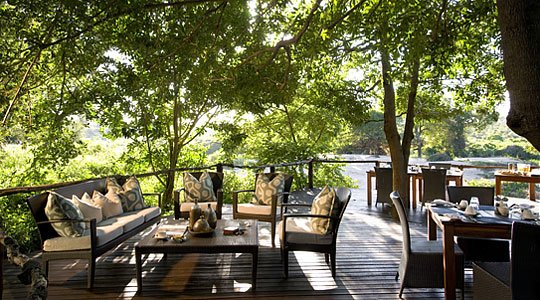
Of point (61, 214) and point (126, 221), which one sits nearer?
point (61, 214)

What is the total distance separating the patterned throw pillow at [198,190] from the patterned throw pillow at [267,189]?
794 millimetres

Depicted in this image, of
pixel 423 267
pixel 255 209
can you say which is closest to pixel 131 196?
pixel 255 209

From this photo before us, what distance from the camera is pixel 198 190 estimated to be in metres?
5.16

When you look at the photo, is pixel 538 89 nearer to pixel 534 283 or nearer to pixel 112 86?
pixel 534 283

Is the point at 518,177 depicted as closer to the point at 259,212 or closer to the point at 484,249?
the point at 484,249

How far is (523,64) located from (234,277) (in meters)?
2.88

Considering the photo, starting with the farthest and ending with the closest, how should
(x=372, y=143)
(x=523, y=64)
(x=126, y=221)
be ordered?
(x=372, y=143), (x=126, y=221), (x=523, y=64)

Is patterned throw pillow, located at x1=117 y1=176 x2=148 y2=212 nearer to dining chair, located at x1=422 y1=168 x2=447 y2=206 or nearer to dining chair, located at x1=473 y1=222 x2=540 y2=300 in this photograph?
dining chair, located at x1=473 y1=222 x2=540 y2=300

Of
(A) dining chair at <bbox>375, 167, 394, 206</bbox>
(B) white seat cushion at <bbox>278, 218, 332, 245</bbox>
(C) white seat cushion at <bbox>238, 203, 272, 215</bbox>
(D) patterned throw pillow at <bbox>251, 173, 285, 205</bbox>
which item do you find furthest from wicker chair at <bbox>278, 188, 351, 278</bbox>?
(A) dining chair at <bbox>375, 167, 394, 206</bbox>

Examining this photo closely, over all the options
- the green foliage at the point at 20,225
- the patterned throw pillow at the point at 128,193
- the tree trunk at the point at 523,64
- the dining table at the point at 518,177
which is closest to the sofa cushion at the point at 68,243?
→ the patterned throw pillow at the point at 128,193

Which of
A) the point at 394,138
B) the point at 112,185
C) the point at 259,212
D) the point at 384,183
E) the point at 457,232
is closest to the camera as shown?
the point at 457,232

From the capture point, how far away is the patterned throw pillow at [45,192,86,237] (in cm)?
308

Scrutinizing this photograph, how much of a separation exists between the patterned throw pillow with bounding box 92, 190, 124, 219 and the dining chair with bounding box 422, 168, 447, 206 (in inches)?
193

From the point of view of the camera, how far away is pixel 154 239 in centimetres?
323
